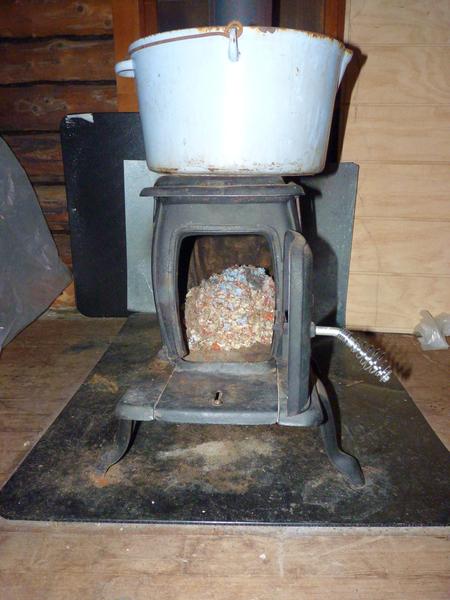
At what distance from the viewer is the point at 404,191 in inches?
68.2

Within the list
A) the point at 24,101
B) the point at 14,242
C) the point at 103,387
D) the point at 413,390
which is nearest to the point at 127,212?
the point at 14,242

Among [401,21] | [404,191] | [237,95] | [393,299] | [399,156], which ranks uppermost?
[401,21]

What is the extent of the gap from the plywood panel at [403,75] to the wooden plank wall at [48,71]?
3.23 ft

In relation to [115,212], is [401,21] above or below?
above

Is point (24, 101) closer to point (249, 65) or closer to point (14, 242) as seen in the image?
point (14, 242)

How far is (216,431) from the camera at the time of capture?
1.20m

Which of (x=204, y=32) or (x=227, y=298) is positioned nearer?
(x=204, y=32)

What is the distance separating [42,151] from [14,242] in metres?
0.42

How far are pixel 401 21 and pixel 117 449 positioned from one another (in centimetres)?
166

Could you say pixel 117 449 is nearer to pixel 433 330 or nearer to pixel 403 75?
pixel 433 330

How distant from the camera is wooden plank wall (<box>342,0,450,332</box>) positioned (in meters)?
1.60

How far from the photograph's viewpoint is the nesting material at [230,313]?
4.66ft

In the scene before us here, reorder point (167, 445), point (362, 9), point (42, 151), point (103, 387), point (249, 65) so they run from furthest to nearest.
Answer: point (42, 151) < point (362, 9) < point (103, 387) < point (167, 445) < point (249, 65)

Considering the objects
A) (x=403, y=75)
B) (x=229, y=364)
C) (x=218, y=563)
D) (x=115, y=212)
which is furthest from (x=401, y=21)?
(x=218, y=563)
